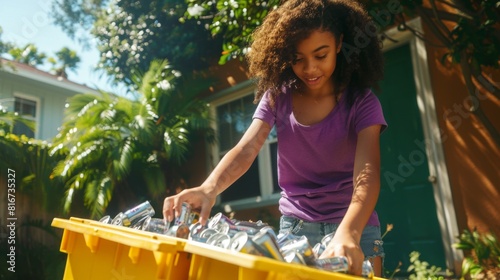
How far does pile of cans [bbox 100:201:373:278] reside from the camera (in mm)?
1045

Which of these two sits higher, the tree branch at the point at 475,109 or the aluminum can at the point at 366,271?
the tree branch at the point at 475,109

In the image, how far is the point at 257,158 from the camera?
22.5 ft

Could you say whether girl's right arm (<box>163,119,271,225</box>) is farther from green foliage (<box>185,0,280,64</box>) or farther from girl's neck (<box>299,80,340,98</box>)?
green foliage (<box>185,0,280,64</box>)

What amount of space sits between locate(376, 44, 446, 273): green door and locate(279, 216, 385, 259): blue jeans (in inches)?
135

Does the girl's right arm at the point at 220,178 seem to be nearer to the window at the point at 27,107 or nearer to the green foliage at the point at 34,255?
the green foliage at the point at 34,255

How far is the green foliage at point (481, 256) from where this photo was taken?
3.97m

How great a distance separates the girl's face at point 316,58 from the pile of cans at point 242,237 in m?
0.60

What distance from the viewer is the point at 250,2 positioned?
4488 millimetres

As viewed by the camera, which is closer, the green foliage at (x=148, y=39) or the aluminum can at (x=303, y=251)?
the aluminum can at (x=303, y=251)

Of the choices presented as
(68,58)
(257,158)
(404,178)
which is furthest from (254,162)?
(68,58)

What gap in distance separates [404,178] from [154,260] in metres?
4.25

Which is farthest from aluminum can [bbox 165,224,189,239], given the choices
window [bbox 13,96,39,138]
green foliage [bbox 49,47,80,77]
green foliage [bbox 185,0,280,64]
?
green foliage [bbox 49,47,80,77]

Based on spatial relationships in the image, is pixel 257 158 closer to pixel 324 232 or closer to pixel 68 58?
pixel 324 232

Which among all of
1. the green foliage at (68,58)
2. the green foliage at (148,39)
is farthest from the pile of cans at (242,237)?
the green foliage at (68,58)
